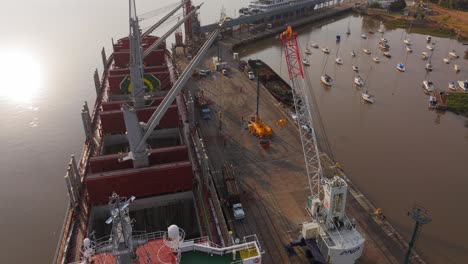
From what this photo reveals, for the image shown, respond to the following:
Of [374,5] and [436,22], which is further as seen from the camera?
[374,5]

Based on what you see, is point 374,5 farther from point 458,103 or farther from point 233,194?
point 233,194

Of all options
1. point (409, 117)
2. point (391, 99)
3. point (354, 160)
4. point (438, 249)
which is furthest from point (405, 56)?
point (438, 249)

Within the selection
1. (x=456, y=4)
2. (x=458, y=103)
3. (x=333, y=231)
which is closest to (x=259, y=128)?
(x=333, y=231)

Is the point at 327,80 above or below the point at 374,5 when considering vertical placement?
below

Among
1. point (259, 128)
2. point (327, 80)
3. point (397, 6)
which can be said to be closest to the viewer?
point (259, 128)

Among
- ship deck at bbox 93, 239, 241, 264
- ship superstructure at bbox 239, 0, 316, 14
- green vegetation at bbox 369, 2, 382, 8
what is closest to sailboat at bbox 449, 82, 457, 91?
ship superstructure at bbox 239, 0, 316, 14

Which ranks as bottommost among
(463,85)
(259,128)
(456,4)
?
(463,85)

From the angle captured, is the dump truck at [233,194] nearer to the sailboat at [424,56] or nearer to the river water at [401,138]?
the river water at [401,138]

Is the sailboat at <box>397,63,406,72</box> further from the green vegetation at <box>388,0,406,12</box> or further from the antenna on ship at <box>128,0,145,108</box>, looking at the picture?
the green vegetation at <box>388,0,406,12</box>
